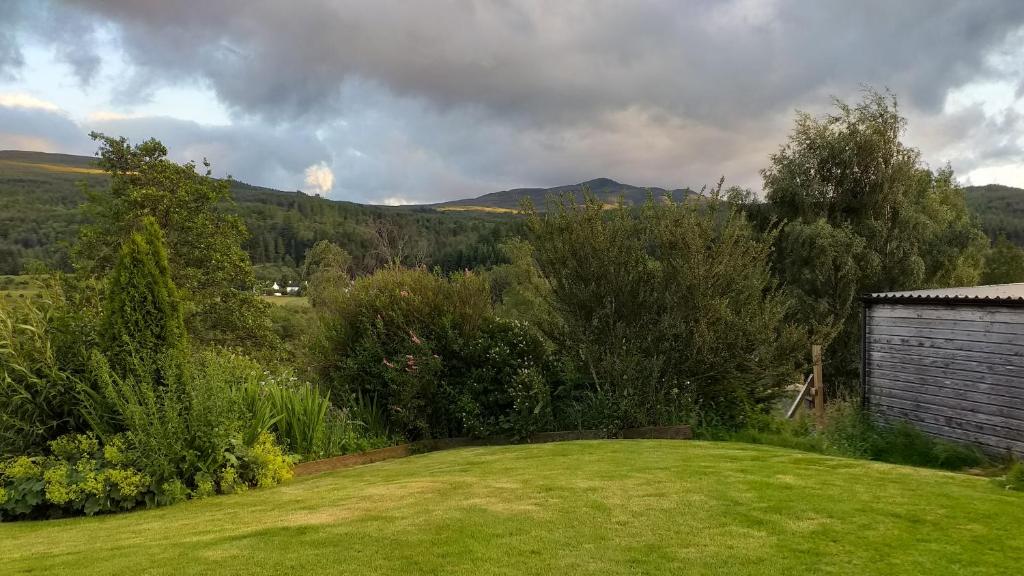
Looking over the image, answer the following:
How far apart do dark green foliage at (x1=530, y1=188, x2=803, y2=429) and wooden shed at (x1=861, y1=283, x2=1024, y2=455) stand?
1.61 metres

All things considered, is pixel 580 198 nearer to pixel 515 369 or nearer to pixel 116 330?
pixel 515 369

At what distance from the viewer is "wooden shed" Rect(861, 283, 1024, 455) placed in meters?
8.29

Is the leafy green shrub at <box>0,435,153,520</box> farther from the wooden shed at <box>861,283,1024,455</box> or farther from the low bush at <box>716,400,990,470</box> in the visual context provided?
the wooden shed at <box>861,283,1024,455</box>

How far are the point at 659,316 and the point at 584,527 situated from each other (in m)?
6.04

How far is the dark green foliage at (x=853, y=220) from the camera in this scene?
68.2ft

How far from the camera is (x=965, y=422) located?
888cm

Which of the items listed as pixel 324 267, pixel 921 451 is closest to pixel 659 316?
pixel 921 451

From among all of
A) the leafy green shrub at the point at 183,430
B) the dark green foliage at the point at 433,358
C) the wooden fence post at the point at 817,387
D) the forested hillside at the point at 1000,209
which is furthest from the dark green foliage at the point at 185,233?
the forested hillside at the point at 1000,209

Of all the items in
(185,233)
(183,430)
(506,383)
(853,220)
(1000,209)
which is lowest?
(506,383)

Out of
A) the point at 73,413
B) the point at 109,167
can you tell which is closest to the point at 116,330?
the point at 73,413

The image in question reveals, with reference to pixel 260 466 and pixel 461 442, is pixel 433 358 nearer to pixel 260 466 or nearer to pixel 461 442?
pixel 461 442

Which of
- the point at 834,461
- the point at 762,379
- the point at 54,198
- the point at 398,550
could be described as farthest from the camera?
the point at 54,198

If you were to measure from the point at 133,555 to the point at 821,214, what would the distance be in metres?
Result: 22.7

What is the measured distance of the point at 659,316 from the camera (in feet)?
32.2
